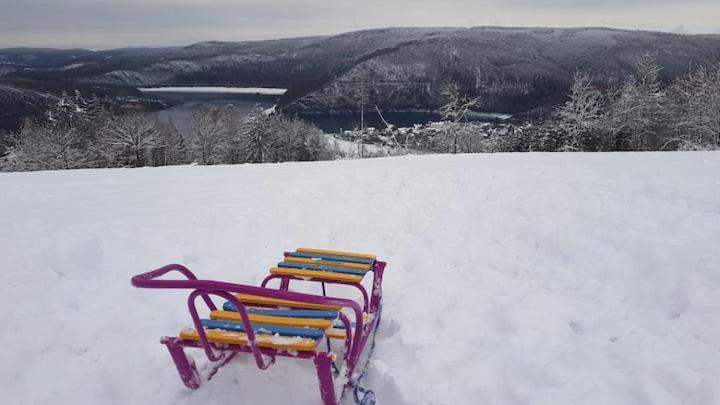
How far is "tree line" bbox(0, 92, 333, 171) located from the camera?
45781mm

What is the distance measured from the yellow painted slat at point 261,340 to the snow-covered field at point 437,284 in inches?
21.2

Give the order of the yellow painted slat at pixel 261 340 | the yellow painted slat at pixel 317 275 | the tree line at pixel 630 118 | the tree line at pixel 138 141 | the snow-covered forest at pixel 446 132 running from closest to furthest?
the yellow painted slat at pixel 261 340 < the yellow painted slat at pixel 317 275 < the tree line at pixel 630 118 < the snow-covered forest at pixel 446 132 < the tree line at pixel 138 141

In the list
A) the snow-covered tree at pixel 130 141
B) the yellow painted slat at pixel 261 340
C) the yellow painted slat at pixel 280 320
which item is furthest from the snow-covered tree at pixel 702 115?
the snow-covered tree at pixel 130 141

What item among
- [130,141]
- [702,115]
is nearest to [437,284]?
[702,115]

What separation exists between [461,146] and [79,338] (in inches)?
2260

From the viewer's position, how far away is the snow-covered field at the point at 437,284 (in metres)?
4.00

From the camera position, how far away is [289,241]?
716cm

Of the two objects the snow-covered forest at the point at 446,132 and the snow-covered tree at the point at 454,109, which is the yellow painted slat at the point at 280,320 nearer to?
the snow-covered forest at the point at 446,132

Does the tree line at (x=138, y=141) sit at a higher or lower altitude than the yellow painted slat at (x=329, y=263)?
lower

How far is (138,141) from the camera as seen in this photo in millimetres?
46188

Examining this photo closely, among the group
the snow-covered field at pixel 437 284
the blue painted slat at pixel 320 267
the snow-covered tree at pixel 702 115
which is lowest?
the snow-covered field at pixel 437 284

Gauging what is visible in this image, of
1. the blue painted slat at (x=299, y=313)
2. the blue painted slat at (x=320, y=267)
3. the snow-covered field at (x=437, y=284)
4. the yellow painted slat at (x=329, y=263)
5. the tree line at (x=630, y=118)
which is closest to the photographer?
the snow-covered field at (x=437, y=284)

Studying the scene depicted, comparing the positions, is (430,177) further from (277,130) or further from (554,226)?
(277,130)

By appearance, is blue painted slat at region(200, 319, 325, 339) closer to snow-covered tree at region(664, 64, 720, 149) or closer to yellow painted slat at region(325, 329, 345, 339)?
yellow painted slat at region(325, 329, 345, 339)
